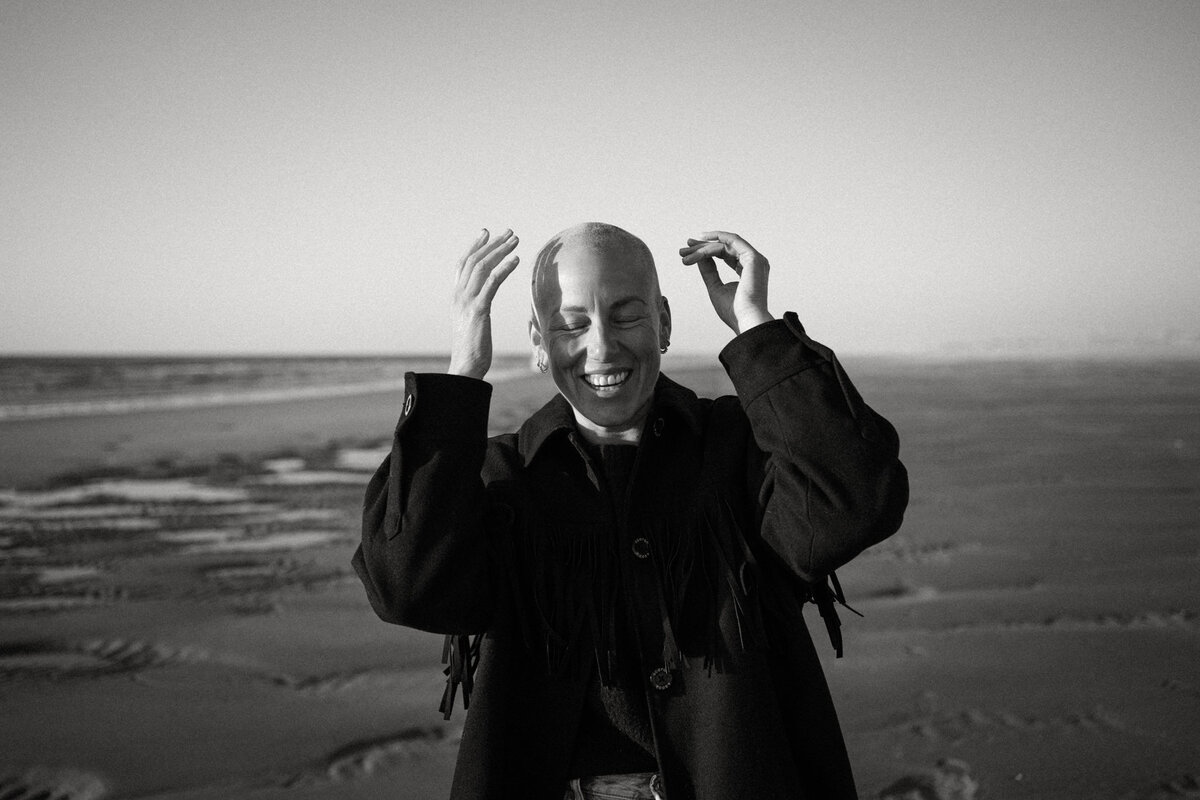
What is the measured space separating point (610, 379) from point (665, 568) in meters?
0.46

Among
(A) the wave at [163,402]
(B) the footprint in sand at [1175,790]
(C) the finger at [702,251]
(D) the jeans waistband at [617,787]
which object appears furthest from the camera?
(A) the wave at [163,402]

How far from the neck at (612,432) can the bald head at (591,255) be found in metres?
0.30

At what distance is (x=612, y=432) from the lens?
203cm

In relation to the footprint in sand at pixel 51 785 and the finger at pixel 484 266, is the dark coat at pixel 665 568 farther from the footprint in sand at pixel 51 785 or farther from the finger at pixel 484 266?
the footprint in sand at pixel 51 785

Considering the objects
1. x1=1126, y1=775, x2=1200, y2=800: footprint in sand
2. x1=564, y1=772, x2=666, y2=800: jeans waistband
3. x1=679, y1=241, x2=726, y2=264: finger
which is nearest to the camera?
x1=564, y1=772, x2=666, y2=800: jeans waistband

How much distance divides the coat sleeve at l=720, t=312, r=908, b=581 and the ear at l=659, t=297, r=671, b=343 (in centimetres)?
30

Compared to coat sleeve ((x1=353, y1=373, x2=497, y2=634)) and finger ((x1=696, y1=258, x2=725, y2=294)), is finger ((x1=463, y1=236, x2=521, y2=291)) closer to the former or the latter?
coat sleeve ((x1=353, y1=373, x2=497, y2=634))

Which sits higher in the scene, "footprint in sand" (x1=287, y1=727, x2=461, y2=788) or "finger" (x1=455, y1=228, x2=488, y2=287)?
"finger" (x1=455, y1=228, x2=488, y2=287)

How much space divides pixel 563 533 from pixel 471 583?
0.24 meters

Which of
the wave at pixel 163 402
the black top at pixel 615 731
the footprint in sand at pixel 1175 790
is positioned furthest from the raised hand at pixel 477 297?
the wave at pixel 163 402

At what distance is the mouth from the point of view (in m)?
1.94

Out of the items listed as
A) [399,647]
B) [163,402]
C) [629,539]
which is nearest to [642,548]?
[629,539]

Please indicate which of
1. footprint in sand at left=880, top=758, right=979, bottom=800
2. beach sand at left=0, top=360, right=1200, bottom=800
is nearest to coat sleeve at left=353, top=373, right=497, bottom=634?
beach sand at left=0, top=360, right=1200, bottom=800

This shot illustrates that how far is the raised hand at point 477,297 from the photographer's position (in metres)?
1.87
